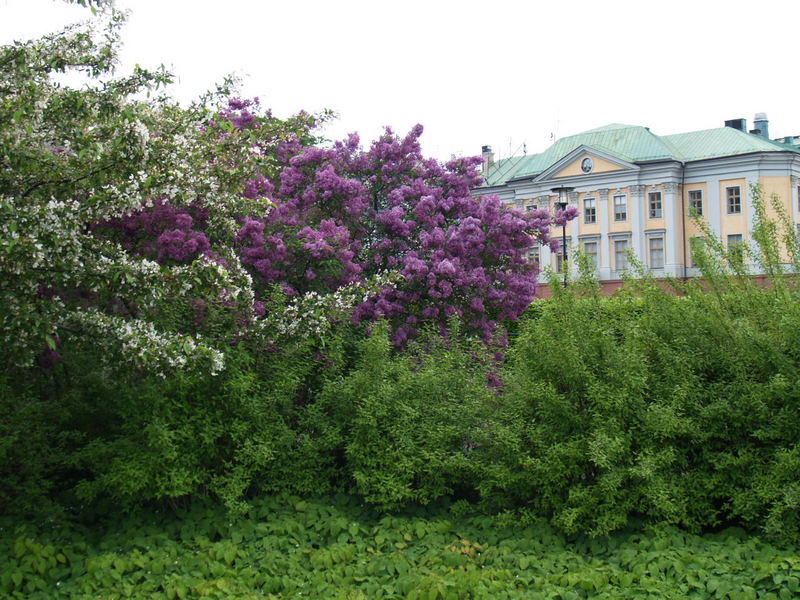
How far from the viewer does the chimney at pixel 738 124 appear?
160ft

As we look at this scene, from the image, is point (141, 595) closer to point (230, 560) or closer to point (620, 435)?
point (230, 560)

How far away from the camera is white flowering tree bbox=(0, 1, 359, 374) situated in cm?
549

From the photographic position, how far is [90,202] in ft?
18.2

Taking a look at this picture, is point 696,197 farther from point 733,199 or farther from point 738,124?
point 738,124

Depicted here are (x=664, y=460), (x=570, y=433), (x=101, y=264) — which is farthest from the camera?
(x=570, y=433)

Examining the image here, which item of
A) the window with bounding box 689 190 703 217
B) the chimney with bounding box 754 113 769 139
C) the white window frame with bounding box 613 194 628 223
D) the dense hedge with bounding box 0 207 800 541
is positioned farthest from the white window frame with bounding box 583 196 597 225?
the dense hedge with bounding box 0 207 800 541

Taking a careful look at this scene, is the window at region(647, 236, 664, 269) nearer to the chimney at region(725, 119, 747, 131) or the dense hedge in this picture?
the chimney at region(725, 119, 747, 131)

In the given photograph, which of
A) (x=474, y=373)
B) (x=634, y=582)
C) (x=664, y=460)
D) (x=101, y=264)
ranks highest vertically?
(x=101, y=264)

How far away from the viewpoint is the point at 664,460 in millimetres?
6180

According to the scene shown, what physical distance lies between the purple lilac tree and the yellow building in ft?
101

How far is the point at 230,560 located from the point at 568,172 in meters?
45.5

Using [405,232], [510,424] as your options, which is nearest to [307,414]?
[510,424]

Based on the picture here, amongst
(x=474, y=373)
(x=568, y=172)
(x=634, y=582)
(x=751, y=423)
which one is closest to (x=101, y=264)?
(x=474, y=373)

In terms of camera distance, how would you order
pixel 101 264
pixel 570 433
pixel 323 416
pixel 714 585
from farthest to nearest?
1. pixel 323 416
2. pixel 570 433
3. pixel 101 264
4. pixel 714 585
